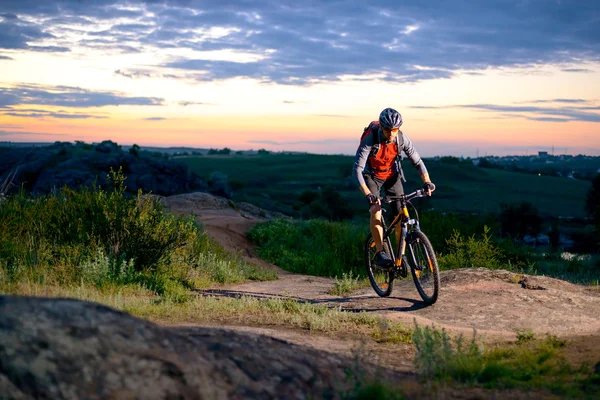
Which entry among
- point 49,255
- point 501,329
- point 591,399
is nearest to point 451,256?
point 501,329

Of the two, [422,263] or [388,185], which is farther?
[388,185]

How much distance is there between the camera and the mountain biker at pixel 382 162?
8.46 meters

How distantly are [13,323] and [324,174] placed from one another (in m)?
97.0

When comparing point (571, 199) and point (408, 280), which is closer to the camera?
point (408, 280)

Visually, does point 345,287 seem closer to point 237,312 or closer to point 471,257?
point 237,312

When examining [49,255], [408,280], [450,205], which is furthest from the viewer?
[450,205]

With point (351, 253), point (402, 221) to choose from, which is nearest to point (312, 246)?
point (351, 253)

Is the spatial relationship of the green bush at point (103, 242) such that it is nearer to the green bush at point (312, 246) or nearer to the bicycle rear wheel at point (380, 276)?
the bicycle rear wheel at point (380, 276)

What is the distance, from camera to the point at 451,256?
1334 cm

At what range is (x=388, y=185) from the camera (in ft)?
29.8

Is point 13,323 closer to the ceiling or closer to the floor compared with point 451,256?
closer to the ceiling

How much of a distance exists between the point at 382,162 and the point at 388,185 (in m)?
0.45

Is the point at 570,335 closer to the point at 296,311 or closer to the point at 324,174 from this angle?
the point at 296,311

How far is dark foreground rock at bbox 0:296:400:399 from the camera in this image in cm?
352
